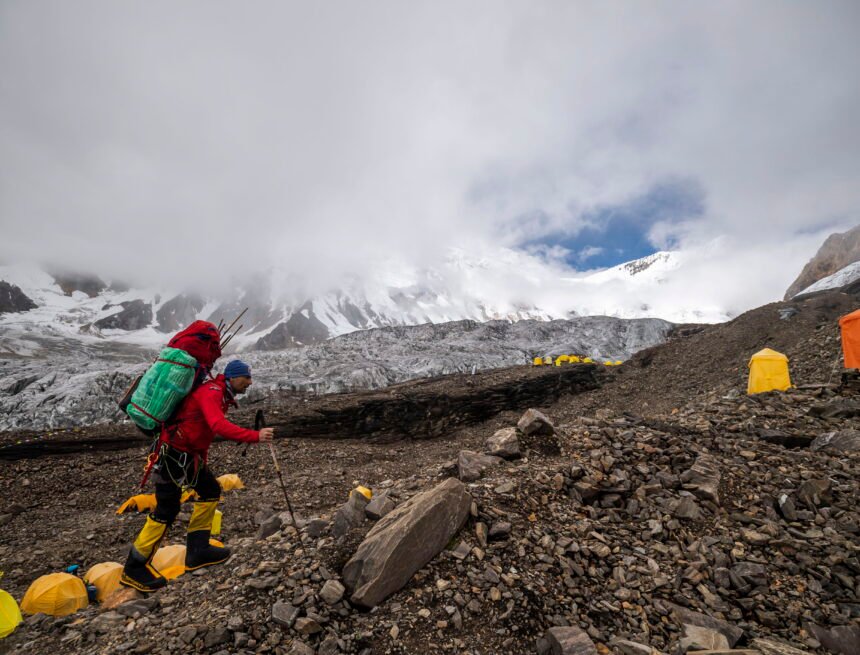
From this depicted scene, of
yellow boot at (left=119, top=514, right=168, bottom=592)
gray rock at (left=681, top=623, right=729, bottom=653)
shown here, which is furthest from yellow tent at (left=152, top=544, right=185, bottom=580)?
gray rock at (left=681, top=623, right=729, bottom=653)

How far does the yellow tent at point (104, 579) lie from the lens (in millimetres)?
4527

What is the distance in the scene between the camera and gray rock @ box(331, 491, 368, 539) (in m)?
3.93

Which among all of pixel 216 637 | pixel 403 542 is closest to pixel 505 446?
pixel 403 542

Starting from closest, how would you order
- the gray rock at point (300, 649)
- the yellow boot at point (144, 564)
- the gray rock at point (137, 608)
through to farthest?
the gray rock at point (300, 649) → the gray rock at point (137, 608) → the yellow boot at point (144, 564)

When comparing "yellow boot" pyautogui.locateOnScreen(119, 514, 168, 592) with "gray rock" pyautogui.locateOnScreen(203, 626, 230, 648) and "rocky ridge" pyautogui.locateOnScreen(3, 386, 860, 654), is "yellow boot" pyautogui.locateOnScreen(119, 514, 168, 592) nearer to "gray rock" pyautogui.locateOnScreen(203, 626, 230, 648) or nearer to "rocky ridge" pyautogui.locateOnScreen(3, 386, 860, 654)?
"rocky ridge" pyautogui.locateOnScreen(3, 386, 860, 654)

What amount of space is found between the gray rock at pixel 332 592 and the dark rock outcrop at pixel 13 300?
137302 mm

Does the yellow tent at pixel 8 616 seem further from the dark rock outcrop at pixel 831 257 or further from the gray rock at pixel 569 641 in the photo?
the dark rock outcrop at pixel 831 257

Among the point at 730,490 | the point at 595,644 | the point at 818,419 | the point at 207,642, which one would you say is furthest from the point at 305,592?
the point at 818,419

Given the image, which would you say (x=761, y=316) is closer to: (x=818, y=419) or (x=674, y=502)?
(x=818, y=419)

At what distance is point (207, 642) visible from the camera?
268 cm

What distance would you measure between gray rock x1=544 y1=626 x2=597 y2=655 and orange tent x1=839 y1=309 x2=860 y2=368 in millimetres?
12438

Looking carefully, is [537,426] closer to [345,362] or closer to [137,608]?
[137,608]

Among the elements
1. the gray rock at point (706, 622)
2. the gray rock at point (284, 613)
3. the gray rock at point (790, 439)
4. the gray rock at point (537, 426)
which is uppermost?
the gray rock at point (537, 426)

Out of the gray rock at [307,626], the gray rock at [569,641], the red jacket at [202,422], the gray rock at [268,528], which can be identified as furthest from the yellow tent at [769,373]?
the red jacket at [202,422]
